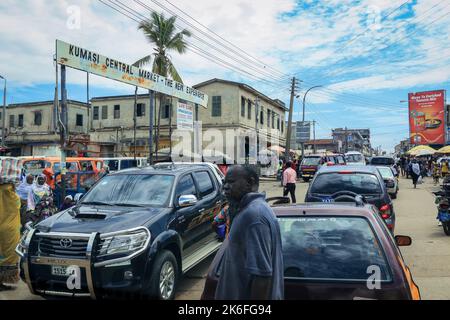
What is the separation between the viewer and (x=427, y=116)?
160ft

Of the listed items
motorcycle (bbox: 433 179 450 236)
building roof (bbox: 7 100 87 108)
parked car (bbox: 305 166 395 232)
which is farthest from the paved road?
building roof (bbox: 7 100 87 108)

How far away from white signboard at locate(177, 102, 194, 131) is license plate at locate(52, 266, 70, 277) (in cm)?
984

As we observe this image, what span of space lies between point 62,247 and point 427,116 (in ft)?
173

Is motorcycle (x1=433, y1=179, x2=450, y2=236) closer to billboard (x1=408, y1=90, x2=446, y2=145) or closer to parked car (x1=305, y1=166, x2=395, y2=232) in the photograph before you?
parked car (x1=305, y1=166, x2=395, y2=232)

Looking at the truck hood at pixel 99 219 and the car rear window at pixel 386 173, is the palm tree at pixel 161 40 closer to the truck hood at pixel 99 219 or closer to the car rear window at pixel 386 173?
the car rear window at pixel 386 173

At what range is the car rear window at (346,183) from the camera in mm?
7504

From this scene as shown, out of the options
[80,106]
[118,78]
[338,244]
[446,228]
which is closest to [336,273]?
[338,244]

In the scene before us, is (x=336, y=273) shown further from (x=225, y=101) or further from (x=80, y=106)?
(x=80, y=106)

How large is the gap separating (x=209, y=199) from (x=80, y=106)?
42.6m

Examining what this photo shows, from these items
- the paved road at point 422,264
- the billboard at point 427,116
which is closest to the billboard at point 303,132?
the billboard at point 427,116

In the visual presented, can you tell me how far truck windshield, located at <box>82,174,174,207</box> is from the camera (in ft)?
18.6

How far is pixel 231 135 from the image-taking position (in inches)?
1336

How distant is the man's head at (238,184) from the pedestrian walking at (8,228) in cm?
455

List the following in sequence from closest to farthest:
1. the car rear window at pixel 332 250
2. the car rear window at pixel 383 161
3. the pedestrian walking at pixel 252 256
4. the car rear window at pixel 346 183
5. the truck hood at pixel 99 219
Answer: the pedestrian walking at pixel 252 256
the car rear window at pixel 332 250
the truck hood at pixel 99 219
the car rear window at pixel 346 183
the car rear window at pixel 383 161
